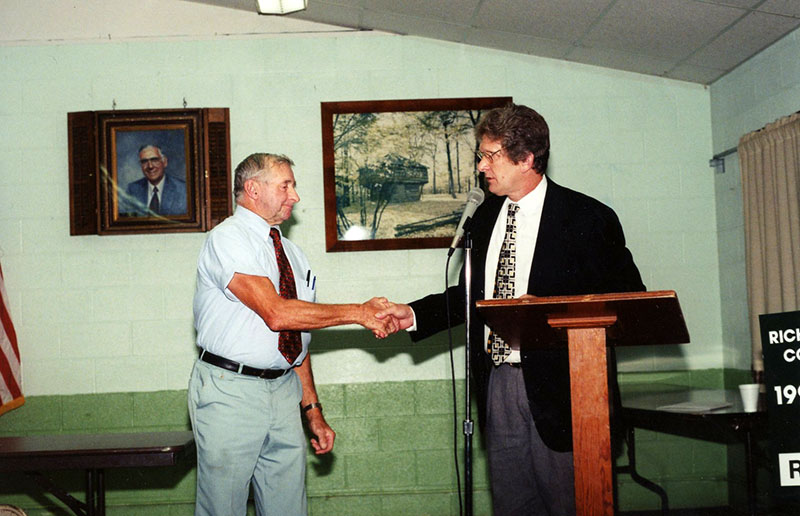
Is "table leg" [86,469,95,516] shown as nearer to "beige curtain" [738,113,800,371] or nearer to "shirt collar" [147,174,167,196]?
"shirt collar" [147,174,167,196]

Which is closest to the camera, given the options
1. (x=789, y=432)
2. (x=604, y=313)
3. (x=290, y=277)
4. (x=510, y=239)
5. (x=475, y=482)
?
(x=604, y=313)

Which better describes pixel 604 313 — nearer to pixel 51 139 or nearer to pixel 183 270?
pixel 183 270

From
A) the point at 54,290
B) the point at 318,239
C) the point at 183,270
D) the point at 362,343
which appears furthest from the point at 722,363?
the point at 54,290

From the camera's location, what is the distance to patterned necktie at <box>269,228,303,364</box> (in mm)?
2961

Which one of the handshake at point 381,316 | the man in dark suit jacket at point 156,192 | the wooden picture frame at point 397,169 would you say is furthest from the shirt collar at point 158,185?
the handshake at point 381,316

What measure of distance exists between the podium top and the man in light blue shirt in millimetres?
929

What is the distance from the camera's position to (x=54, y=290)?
179 inches

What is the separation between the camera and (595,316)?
210 centimetres

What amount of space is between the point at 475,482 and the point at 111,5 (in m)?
3.41

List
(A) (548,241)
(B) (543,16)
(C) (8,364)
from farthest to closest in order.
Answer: (C) (8,364) < (B) (543,16) < (A) (548,241)

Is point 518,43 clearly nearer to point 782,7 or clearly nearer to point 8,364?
point 782,7

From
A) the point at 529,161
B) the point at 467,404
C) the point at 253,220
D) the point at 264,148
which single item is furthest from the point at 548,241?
the point at 264,148

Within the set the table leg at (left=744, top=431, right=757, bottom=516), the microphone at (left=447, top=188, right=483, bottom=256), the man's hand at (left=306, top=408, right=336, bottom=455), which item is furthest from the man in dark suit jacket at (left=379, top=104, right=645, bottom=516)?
the table leg at (left=744, top=431, right=757, bottom=516)

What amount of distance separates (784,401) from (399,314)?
1348mm
